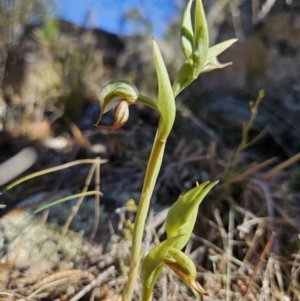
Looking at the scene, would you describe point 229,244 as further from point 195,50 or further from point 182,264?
point 195,50

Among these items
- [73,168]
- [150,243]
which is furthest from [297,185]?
[73,168]

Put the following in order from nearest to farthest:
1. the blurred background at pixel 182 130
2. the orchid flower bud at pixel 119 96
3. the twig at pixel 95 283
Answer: the orchid flower bud at pixel 119 96 < the twig at pixel 95 283 < the blurred background at pixel 182 130

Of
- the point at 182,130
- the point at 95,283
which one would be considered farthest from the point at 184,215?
the point at 182,130

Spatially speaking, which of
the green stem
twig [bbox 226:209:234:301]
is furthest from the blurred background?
the green stem

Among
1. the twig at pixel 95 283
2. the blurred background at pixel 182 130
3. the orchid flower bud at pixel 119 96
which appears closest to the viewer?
the orchid flower bud at pixel 119 96

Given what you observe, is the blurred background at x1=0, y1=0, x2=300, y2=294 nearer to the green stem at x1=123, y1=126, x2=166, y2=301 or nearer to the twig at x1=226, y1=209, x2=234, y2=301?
the twig at x1=226, y1=209, x2=234, y2=301

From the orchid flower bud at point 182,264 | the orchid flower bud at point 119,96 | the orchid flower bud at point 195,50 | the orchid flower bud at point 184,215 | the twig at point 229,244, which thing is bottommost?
the twig at point 229,244

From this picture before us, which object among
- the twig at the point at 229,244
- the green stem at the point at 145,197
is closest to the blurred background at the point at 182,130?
the twig at the point at 229,244

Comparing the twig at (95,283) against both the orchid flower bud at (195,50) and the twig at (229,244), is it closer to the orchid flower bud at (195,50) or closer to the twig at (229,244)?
the twig at (229,244)
